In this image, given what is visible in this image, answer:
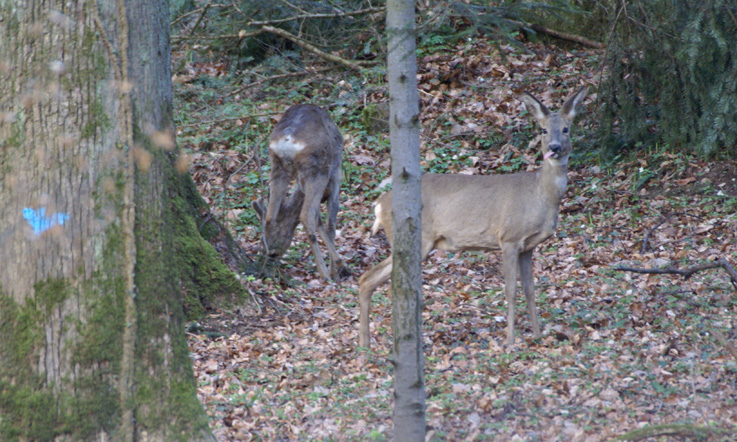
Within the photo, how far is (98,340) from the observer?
3.24 meters

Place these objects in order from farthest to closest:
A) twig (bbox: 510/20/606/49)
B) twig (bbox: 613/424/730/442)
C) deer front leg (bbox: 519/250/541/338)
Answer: twig (bbox: 510/20/606/49), deer front leg (bbox: 519/250/541/338), twig (bbox: 613/424/730/442)

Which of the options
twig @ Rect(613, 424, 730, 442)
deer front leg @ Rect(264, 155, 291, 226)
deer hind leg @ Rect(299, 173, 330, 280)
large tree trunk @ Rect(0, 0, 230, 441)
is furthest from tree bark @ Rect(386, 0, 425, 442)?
deer front leg @ Rect(264, 155, 291, 226)

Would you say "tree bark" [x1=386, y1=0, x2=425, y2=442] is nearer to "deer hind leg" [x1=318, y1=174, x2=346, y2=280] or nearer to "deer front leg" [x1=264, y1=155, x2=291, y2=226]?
"deer hind leg" [x1=318, y1=174, x2=346, y2=280]

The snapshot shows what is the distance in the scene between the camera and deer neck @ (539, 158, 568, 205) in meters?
6.64

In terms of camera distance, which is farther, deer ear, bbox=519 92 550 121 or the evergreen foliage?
the evergreen foliage

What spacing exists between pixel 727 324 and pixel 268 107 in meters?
8.67

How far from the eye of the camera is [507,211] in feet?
21.9

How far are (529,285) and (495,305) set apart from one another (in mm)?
798

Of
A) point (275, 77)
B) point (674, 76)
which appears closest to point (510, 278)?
point (674, 76)

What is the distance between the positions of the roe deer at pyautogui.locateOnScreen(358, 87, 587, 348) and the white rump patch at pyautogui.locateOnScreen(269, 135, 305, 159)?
1.98 m

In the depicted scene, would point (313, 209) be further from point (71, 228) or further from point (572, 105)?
point (71, 228)

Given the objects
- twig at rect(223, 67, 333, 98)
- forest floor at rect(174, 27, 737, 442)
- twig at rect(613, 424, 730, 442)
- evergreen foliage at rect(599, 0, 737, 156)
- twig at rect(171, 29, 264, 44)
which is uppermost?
twig at rect(171, 29, 264, 44)

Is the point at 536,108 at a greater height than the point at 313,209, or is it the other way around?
the point at 536,108

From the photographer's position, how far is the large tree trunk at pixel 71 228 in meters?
3.20
